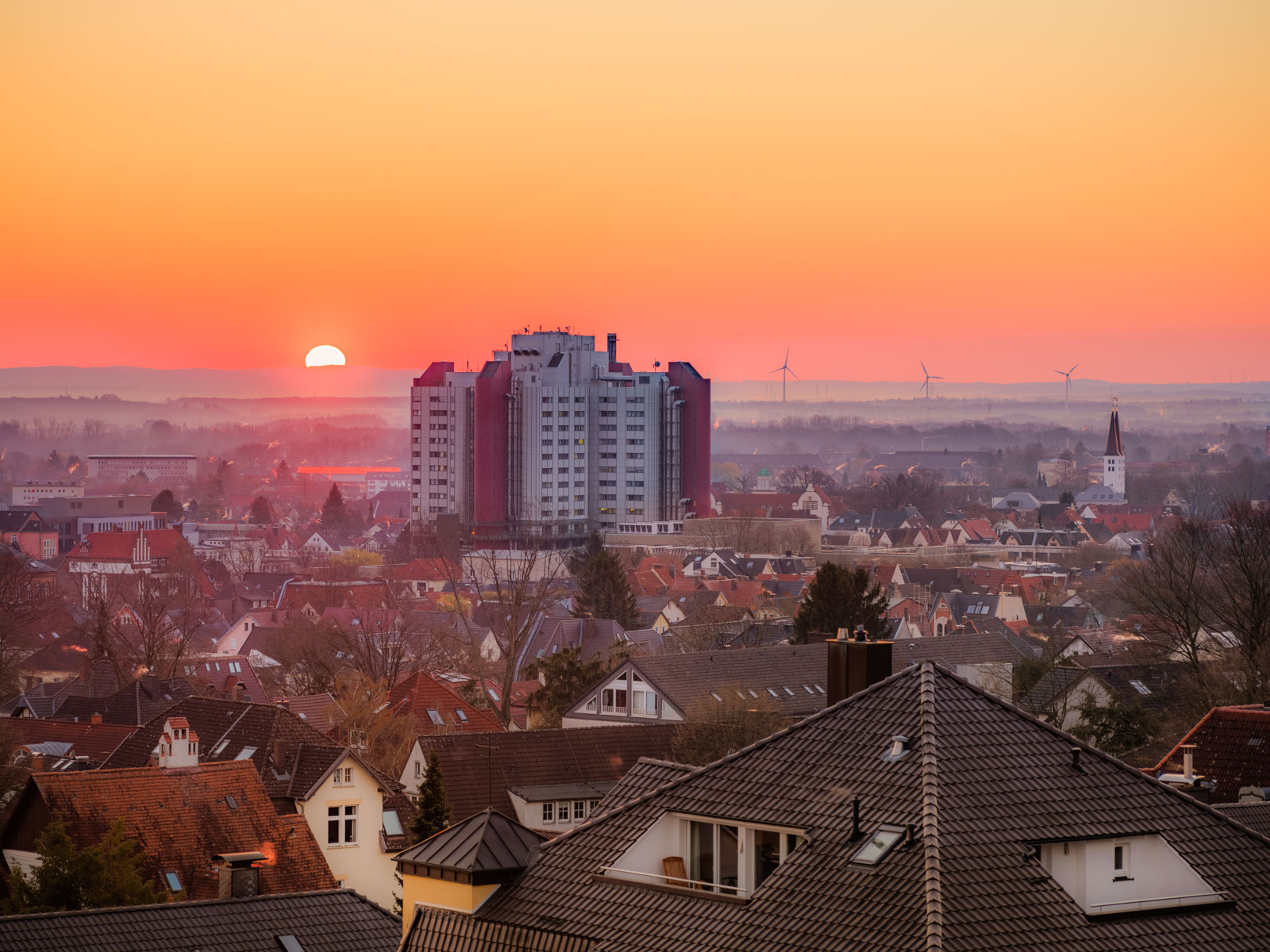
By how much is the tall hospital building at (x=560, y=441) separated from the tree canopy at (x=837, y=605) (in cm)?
9545

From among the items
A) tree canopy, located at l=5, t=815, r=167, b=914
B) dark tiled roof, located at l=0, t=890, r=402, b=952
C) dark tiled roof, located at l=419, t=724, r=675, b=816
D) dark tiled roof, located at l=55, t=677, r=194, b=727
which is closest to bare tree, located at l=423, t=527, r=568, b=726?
dark tiled roof, located at l=55, t=677, r=194, b=727

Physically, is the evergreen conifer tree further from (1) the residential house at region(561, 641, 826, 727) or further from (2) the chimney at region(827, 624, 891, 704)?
(1) the residential house at region(561, 641, 826, 727)

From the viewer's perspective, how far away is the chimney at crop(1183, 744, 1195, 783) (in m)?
27.7

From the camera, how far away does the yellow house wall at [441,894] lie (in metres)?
15.1

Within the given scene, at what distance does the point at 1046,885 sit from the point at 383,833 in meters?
24.0

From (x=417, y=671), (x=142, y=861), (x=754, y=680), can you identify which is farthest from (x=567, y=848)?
(x=417, y=671)

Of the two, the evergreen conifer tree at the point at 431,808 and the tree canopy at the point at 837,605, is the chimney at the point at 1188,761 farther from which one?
the tree canopy at the point at 837,605

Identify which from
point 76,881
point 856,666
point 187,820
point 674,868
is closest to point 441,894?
point 674,868

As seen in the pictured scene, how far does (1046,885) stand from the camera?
1274cm

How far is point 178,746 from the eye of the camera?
35062mm

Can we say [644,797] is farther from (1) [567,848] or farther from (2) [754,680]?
(2) [754,680]

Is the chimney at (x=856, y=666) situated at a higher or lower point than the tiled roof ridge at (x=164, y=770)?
higher

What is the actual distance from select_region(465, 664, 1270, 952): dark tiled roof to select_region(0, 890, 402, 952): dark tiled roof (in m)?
5.50

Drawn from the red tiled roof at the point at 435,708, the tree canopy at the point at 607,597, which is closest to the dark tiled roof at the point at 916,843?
the red tiled roof at the point at 435,708
